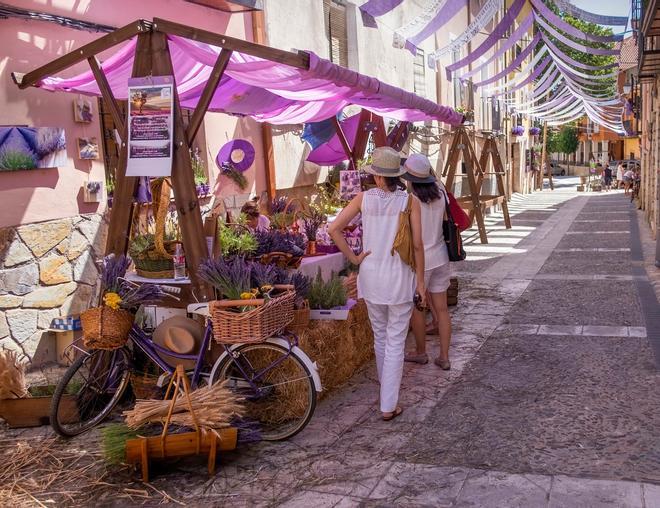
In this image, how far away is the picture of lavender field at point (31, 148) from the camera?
621 cm

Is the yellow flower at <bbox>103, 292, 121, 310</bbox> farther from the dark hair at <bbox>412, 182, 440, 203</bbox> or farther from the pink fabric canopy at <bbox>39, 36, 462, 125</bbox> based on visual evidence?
the dark hair at <bbox>412, 182, 440, 203</bbox>

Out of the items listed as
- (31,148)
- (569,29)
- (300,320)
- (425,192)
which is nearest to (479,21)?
(569,29)

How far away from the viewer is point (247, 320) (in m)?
4.27

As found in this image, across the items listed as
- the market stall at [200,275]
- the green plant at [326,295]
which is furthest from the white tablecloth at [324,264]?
the green plant at [326,295]

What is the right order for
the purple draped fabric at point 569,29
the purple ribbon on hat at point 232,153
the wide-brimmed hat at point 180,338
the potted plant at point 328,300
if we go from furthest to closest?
the purple draped fabric at point 569,29 < the purple ribbon on hat at point 232,153 < the potted plant at point 328,300 < the wide-brimmed hat at point 180,338

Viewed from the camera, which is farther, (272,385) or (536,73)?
(536,73)

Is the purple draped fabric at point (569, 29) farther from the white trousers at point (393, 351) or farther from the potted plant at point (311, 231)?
the white trousers at point (393, 351)

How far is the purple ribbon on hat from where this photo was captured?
9.23m

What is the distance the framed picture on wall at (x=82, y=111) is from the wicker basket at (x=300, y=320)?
3.49 meters

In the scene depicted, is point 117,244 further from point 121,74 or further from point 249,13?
point 249,13

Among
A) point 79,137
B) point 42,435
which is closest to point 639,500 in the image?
point 42,435

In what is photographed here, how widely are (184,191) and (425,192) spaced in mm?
1841

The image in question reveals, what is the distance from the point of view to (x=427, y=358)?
19.7ft

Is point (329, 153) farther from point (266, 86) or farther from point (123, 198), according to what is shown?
point (123, 198)
